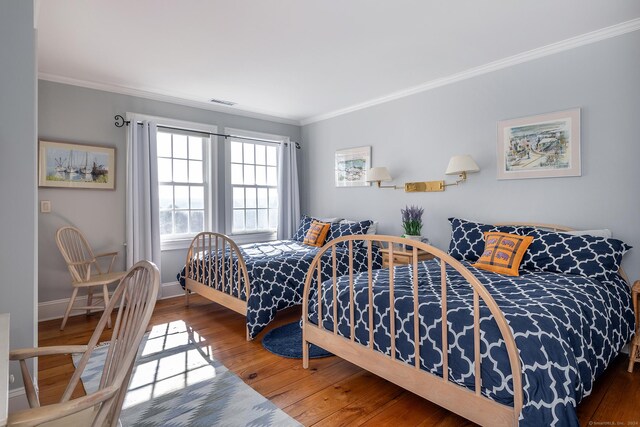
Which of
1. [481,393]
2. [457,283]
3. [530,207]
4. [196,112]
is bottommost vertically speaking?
[481,393]

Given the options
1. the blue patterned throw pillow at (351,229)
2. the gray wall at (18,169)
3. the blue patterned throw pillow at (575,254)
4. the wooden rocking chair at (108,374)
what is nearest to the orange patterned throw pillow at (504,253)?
the blue patterned throw pillow at (575,254)

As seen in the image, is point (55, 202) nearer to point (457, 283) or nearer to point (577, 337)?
point (457, 283)

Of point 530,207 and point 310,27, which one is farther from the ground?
point 310,27

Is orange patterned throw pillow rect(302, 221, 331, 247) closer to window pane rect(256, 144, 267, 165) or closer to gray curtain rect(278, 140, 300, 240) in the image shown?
gray curtain rect(278, 140, 300, 240)

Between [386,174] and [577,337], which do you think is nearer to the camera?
[577,337]

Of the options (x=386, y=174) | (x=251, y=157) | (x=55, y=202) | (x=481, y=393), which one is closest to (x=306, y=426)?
(x=481, y=393)

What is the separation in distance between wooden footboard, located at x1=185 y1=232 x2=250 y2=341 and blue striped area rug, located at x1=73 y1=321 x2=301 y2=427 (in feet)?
1.54

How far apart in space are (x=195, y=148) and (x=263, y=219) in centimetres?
133

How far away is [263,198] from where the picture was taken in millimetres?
5117

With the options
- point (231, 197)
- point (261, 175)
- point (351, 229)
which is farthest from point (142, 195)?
point (351, 229)

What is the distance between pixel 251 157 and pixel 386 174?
196cm

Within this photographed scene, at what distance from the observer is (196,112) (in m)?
4.45

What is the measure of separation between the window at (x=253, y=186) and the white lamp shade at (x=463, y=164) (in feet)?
8.67

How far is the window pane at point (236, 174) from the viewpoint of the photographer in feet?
15.6
